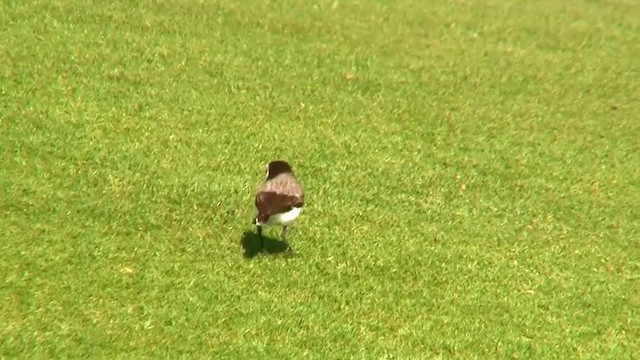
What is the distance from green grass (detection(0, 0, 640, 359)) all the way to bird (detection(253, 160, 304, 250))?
81cm

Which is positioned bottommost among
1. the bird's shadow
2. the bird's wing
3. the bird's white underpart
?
the bird's shadow

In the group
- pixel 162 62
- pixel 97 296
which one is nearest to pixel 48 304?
pixel 97 296

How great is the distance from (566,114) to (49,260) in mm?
10388

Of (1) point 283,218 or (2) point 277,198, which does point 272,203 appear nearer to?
(2) point 277,198

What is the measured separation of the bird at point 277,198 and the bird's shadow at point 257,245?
1.20 ft

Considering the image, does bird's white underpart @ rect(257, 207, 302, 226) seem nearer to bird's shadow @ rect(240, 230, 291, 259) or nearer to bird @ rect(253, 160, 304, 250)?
bird @ rect(253, 160, 304, 250)

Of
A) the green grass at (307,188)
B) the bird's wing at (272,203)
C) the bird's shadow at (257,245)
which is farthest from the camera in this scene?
the bird's shadow at (257,245)

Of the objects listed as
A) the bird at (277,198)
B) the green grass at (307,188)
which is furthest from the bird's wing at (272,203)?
the green grass at (307,188)

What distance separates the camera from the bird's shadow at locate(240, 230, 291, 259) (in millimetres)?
8867

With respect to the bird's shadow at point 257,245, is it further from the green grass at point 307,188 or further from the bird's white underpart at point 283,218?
the bird's white underpart at point 283,218

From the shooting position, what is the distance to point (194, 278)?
8.23 meters

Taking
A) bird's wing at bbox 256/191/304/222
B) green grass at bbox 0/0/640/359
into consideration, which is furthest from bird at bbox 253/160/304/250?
green grass at bbox 0/0/640/359

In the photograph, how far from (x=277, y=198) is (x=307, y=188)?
2.35m

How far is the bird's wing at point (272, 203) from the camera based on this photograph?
8.01m
